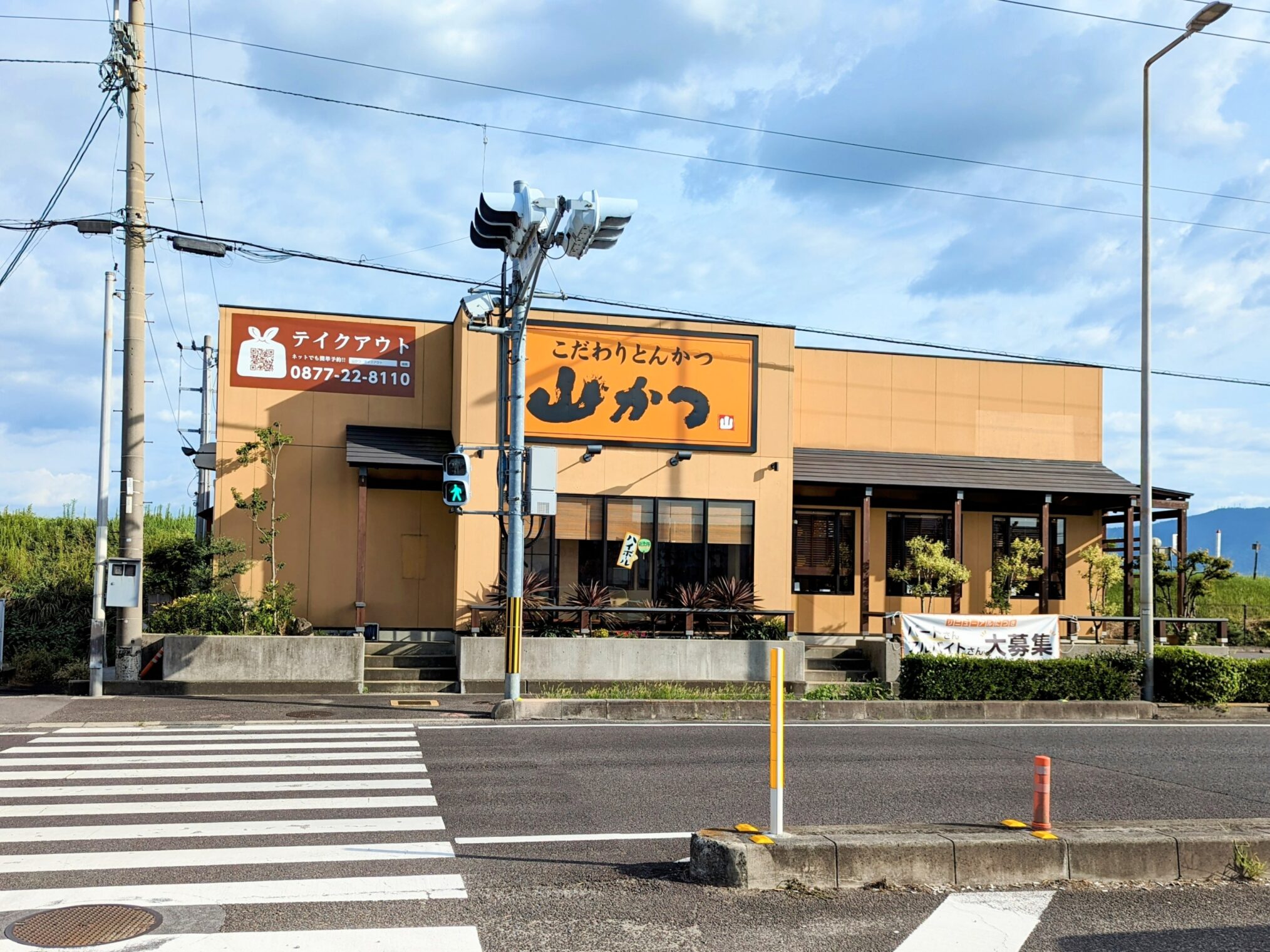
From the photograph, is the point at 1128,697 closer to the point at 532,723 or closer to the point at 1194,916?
the point at 532,723

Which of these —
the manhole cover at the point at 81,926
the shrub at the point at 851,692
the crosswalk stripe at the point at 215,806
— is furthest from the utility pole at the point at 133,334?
the manhole cover at the point at 81,926

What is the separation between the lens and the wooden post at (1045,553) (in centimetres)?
2400

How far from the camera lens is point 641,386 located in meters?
22.6

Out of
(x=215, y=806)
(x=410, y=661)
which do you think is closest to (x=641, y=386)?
(x=410, y=661)

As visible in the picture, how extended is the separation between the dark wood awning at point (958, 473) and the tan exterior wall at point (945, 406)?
39 cm

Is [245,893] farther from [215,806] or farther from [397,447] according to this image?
[397,447]

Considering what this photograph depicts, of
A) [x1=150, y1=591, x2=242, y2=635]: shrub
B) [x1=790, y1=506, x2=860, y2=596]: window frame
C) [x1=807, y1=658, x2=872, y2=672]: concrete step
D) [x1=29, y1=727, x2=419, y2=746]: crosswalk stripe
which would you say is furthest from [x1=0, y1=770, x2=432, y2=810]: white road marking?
[x1=790, y1=506, x2=860, y2=596]: window frame

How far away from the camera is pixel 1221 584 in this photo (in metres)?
40.9

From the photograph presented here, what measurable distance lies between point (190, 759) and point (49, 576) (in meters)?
15.7

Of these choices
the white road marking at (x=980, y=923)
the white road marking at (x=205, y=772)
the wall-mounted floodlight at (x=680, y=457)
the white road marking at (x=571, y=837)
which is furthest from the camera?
the wall-mounted floodlight at (x=680, y=457)

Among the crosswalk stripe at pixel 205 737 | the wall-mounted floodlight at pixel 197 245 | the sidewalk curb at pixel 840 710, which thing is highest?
the wall-mounted floodlight at pixel 197 245

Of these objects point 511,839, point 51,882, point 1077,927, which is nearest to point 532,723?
point 511,839

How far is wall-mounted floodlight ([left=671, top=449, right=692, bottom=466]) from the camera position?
22.4 m

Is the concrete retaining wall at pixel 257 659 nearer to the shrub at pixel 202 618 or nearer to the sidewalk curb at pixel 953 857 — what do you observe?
the shrub at pixel 202 618
